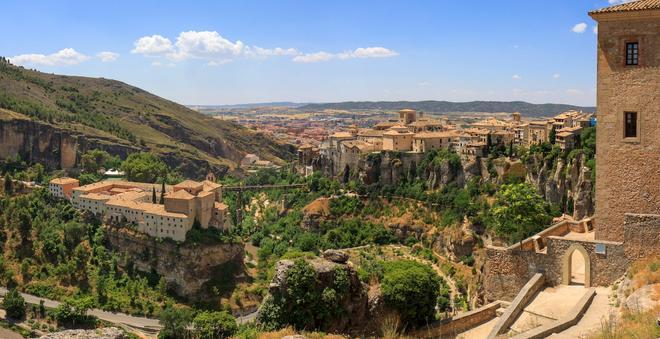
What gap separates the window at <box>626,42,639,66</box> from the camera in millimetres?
19438

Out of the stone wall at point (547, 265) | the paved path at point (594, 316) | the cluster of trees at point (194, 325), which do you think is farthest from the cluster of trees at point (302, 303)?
the cluster of trees at point (194, 325)

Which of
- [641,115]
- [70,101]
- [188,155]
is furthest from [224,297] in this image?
[70,101]

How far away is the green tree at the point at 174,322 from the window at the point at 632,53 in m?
30.8

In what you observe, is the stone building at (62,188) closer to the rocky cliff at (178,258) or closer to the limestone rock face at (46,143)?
the rocky cliff at (178,258)

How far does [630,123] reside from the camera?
65.0 feet

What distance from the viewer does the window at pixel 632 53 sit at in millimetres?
19438

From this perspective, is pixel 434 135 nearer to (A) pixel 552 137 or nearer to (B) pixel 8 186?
(A) pixel 552 137

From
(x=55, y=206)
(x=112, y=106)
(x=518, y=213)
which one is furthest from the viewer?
(x=112, y=106)

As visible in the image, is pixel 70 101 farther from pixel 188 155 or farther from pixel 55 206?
pixel 55 206

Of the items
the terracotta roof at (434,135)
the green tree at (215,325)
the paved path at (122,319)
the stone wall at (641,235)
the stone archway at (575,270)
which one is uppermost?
the terracotta roof at (434,135)

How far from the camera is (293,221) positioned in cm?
7231

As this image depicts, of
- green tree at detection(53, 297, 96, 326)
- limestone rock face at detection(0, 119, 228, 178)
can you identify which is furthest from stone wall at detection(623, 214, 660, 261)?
limestone rock face at detection(0, 119, 228, 178)

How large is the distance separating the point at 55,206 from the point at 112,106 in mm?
80839

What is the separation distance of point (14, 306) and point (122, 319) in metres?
8.07
